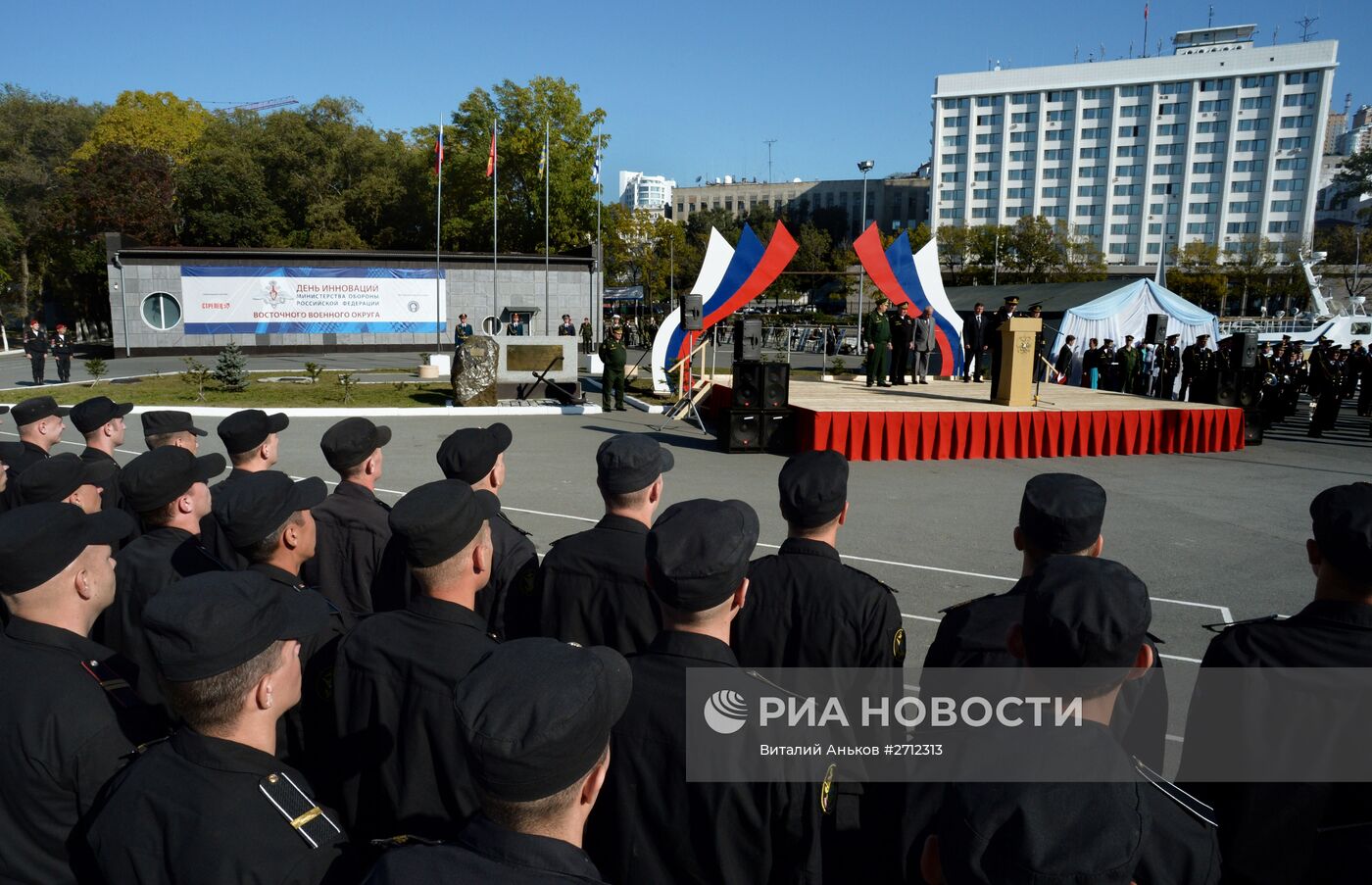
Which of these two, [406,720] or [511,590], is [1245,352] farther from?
[406,720]

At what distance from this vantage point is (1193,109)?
314 ft

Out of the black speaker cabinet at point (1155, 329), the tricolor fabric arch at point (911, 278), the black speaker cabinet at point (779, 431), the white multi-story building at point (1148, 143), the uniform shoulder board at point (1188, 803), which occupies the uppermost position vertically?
the white multi-story building at point (1148, 143)

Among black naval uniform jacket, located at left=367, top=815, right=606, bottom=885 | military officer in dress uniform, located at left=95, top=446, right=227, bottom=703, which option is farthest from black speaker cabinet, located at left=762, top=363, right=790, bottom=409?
black naval uniform jacket, located at left=367, top=815, right=606, bottom=885

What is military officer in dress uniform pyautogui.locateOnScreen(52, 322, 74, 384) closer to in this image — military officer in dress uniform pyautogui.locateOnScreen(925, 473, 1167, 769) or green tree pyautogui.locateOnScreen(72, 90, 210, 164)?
military officer in dress uniform pyautogui.locateOnScreen(925, 473, 1167, 769)

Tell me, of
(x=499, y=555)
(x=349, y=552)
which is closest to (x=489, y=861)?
(x=499, y=555)

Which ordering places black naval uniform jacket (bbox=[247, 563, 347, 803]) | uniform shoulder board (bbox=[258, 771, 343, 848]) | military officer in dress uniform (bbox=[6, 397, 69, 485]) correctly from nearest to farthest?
uniform shoulder board (bbox=[258, 771, 343, 848])
black naval uniform jacket (bbox=[247, 563, 347, 803])
military officer in dress uniform (bbox=[6, 397, 69, 485])

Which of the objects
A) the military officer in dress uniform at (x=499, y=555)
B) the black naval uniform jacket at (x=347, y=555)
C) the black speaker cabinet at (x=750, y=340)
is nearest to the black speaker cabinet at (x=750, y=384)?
the black speaker cabinet at (x=750, y=340)

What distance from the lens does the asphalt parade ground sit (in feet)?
25.0

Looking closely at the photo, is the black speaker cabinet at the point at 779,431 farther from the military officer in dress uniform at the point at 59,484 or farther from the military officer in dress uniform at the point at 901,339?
the military officer in dress uniform at the point at 59,484

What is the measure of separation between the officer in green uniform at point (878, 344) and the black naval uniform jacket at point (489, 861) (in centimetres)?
1848

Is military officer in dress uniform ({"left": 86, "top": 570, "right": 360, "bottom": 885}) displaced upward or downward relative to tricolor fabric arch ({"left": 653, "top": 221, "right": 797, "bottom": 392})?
downward

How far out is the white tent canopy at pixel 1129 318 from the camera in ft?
85.0

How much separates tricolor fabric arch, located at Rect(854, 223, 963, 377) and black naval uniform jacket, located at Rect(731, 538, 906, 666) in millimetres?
16665

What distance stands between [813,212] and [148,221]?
101513 millimetres
